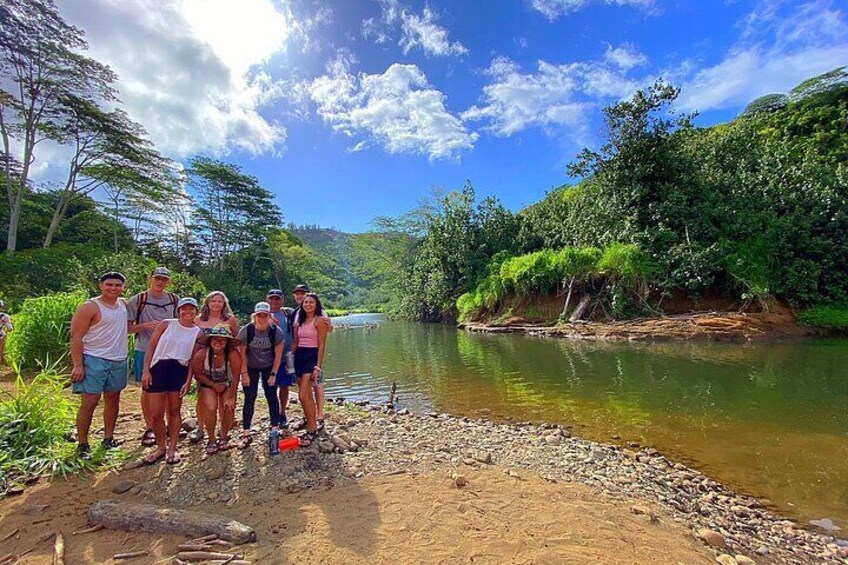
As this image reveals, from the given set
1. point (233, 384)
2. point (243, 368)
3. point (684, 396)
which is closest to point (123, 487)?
point (233, 384)

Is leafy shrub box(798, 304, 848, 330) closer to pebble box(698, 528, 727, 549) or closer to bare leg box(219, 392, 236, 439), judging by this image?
pebble box(698, 528, 727, 549)

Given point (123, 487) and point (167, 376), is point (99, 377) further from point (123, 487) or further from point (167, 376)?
point (123, 487)

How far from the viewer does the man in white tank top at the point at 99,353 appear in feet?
13.2

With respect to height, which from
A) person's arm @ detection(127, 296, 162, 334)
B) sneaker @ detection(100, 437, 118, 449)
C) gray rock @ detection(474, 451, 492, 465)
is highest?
person's arm @ detection(127, 296, 162, 334)

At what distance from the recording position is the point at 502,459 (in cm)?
512

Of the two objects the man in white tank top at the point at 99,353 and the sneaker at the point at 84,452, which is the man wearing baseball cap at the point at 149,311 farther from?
the sneaker at the point at 84,452

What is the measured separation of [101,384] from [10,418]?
3.34ft

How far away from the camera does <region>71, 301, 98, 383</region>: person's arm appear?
397 cm

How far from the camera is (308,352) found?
16.5 ft

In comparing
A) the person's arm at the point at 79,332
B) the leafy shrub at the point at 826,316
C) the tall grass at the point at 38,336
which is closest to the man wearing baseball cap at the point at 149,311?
the person's arm at the point at 79,332

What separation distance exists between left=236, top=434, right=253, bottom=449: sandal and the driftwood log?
1.49 metres

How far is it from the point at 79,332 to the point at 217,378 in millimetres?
1365

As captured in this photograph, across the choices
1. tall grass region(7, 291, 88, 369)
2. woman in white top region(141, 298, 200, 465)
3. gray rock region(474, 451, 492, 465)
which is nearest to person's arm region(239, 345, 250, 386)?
woman in white top region(141, 298, 200, 465)

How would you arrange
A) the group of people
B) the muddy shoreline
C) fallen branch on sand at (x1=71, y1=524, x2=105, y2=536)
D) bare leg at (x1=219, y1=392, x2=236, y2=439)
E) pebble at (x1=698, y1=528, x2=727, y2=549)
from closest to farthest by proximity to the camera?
fallen branch on sand at (x1=71, y1=524, x2=105, y2=536) → pebble at (x1=698, y1=528, x2=727, y2=549) → the group of people → bare leg at (x1=219, y1=392, x2=236, y2=439) → the muddy shoreline
